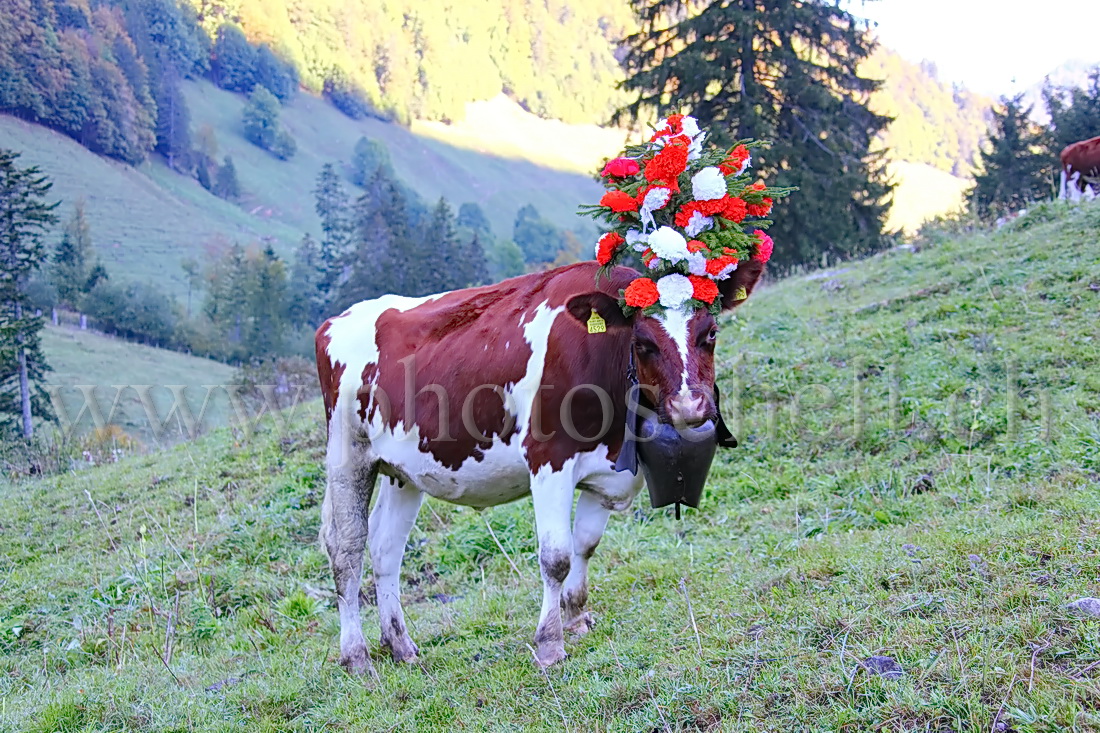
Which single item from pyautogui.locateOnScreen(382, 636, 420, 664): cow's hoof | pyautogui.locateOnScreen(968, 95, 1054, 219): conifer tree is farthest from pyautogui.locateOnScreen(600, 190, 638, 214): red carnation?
pyautogui.locateOnScreen(968, 95, 1054, 219): conifer tree

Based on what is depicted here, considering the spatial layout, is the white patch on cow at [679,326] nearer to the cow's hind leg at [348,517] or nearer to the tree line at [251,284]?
the cow's hind leg at [348,517]

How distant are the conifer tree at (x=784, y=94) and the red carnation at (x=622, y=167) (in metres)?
16.1

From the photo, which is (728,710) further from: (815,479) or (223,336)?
(223,336)

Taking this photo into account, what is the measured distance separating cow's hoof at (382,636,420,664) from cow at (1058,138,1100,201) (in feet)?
52.9

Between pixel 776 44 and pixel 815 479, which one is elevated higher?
pixel 776 44

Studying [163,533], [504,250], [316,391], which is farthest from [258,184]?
[163,533]

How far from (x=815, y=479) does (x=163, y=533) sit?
6.18 m

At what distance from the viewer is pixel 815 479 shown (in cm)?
680

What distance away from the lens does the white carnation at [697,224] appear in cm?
414

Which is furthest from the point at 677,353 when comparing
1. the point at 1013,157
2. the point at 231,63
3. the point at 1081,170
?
the point at 231,63

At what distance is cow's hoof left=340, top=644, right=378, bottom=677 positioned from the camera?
4977 millimetres

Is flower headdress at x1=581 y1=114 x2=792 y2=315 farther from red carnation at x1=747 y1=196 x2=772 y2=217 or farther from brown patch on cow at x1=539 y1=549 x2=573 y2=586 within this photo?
brown patch on cow at x1=539 y1=549 x2=573 y2=586

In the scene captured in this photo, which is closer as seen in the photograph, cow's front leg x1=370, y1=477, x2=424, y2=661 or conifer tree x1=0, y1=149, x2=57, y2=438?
cow's front leg x1=370, y1=477, x2=424, y2=661

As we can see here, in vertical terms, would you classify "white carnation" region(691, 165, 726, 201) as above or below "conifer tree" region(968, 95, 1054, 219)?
below
